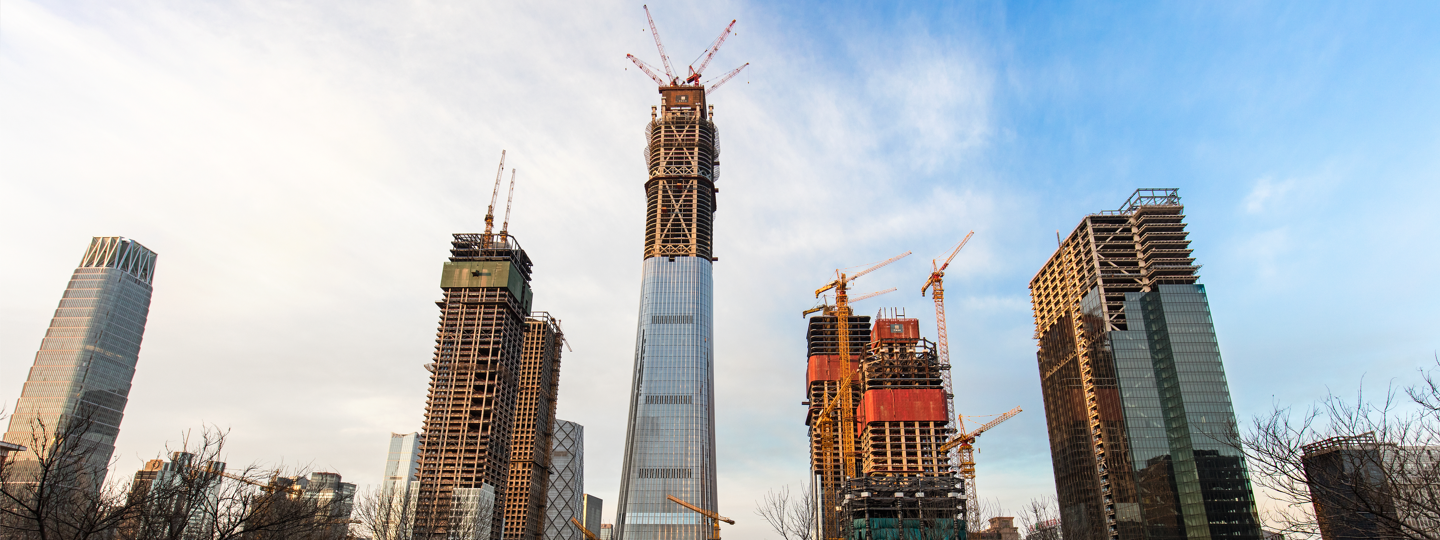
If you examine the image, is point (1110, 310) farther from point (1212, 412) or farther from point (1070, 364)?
point (1212, 412)

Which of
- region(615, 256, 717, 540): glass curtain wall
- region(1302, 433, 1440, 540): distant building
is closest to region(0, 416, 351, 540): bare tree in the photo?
region(1302, 433, 1440, 540): distant building

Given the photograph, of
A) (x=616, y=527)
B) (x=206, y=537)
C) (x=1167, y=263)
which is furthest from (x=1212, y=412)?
(x=206, y=537)

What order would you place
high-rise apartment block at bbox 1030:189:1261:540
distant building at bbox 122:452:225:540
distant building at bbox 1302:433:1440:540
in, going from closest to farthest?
distant building at bbox 1302:433:1440:540
distant building at bbox 122:452:225:540
high-rise apartment block at bbox 1030:189:1261:540

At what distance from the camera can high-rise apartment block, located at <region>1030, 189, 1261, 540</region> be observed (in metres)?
145

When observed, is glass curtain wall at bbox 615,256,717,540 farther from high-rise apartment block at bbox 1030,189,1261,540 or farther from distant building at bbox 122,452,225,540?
distant building at bbox 122,452,225,540

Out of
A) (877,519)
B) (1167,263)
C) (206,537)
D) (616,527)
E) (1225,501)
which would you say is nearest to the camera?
(206,537)

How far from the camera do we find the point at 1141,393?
158 m

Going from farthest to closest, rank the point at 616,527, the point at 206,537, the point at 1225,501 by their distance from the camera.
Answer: the point at 616,527 → the point at 1225,501 → the point at 206,537

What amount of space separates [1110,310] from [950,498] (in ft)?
188

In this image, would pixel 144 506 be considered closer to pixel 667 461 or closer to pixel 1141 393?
pixel 667 461

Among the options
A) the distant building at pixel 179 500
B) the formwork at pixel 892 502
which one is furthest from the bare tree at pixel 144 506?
the formwork at pixel 892 502

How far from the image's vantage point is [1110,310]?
6821 inches

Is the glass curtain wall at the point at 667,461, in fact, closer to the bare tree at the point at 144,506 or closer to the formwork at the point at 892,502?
the formwork at the point at 892,502

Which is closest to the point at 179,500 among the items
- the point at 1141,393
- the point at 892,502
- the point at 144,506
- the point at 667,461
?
the point at 144,506
